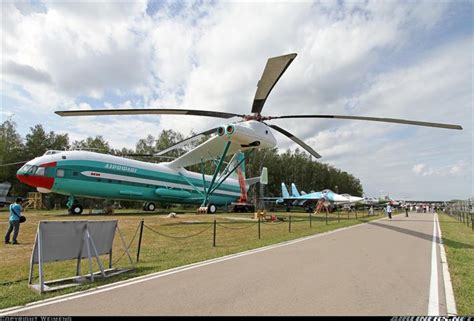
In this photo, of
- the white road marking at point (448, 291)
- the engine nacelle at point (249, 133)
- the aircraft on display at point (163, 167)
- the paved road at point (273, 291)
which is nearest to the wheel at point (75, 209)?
the aircraft on display at point (163, 167)

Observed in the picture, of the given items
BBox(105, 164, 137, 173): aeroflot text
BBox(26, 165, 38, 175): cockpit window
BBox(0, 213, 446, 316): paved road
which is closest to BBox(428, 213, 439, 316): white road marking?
BBox(0, 213, 446, 316): paved road

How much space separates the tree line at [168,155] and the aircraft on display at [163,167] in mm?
3279

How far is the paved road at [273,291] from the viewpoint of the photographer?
4.92m

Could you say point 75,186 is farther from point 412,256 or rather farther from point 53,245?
point 412,256

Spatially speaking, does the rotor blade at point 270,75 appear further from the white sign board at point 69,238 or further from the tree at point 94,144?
the tree at point 94,144

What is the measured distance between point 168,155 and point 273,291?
58.4m

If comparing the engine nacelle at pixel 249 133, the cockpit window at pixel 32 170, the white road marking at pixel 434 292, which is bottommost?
the white road marking at pixel 434 292

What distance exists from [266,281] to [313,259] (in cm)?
321

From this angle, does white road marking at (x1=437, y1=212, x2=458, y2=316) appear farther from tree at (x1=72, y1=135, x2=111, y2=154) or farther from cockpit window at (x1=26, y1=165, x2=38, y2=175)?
tree at (x1=72, y1=135, x2=111, y2=154)

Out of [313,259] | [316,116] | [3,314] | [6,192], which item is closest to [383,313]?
[313,259]

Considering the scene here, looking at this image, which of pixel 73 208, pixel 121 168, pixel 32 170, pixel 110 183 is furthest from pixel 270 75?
pixel 73 208

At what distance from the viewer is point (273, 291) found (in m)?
5.93

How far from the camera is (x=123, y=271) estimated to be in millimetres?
7754

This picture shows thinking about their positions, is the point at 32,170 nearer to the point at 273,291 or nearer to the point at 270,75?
the point at 270,75
